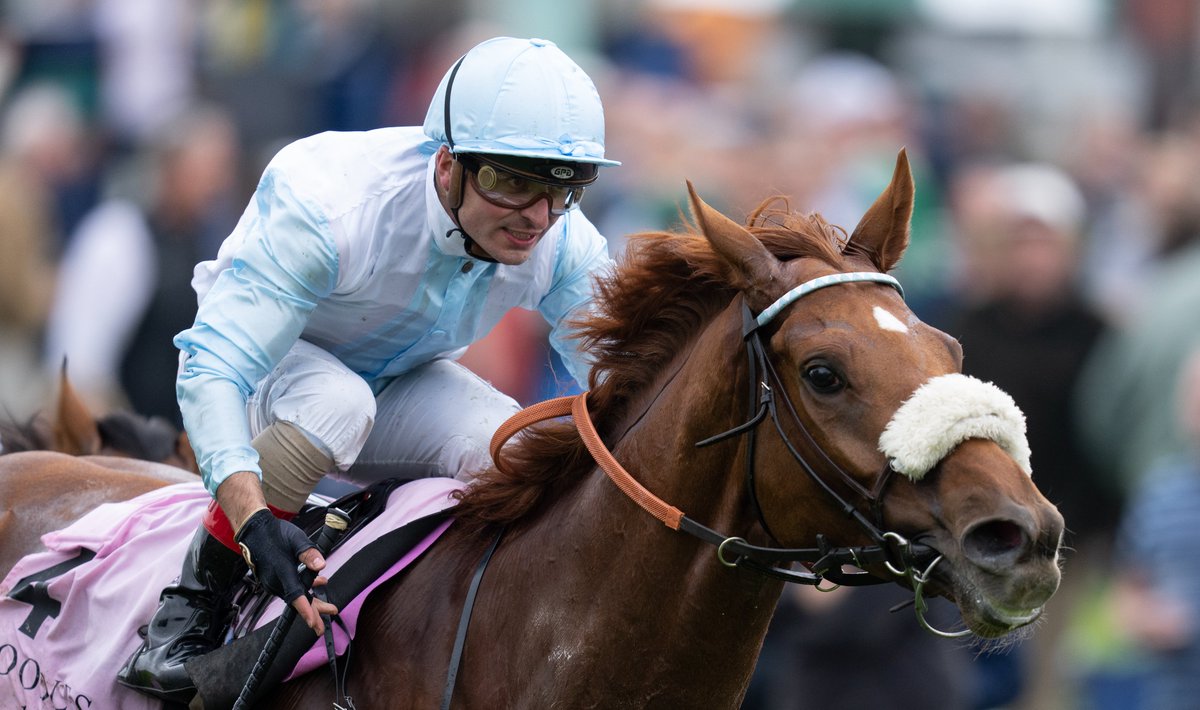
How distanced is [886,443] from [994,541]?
0.93 feet

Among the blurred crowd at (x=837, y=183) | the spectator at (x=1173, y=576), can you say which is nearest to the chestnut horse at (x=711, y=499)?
the blurred crowd at (x=837, y=183)

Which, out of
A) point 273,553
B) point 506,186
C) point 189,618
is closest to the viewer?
point 273,553

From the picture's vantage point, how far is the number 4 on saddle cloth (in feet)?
13.4

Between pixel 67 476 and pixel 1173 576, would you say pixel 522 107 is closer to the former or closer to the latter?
pixel 67 476

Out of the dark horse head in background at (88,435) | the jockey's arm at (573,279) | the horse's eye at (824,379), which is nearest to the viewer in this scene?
the horse's eye at (824,379)

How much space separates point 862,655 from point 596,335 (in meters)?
3.14

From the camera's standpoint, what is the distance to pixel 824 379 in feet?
11.7

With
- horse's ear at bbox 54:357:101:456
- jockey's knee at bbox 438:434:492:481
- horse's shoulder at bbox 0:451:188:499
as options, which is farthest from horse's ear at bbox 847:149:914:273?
horse's ear at bbox 54:357:101:456

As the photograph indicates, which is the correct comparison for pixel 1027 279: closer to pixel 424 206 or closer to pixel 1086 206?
pixel 1086 206

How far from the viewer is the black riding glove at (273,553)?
3.85 m

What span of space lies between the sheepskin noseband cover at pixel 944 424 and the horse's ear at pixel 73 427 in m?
3.37

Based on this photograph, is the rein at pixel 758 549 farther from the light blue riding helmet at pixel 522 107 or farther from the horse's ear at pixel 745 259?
the light blue riding helmet at pixel 522 107

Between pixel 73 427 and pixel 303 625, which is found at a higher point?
pixel 303 625

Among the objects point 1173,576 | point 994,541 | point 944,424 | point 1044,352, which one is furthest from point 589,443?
point 1044,352
